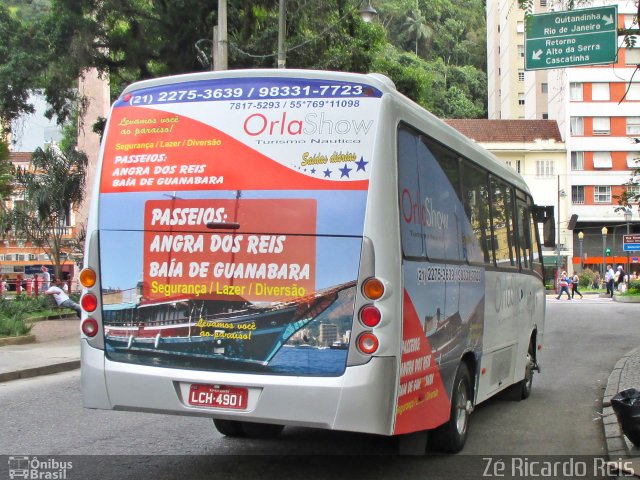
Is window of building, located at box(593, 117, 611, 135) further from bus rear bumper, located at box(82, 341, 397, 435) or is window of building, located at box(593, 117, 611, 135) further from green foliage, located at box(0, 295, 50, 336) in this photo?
bus rear bumper, located at box(82, 341, 397, 435)

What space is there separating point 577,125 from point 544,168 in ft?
14.5

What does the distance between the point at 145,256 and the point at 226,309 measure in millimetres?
754

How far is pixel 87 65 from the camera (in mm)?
20484

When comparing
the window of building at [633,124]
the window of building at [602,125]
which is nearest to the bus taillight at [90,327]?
the window of building at [602,125]

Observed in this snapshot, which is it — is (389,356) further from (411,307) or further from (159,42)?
(159,42)

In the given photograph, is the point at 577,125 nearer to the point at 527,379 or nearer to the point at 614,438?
the point at 527,379

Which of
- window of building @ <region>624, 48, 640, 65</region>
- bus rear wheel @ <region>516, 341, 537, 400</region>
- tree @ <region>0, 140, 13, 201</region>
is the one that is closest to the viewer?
bus rear wheel @ <region>516, 341, 537, 400</region>

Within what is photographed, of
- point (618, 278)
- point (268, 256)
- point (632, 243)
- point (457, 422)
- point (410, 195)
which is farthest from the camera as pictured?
point (618, 278)

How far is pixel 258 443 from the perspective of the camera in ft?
22.3

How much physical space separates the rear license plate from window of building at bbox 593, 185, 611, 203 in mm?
61690

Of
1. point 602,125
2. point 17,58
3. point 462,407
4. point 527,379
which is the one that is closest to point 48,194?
point 17,58

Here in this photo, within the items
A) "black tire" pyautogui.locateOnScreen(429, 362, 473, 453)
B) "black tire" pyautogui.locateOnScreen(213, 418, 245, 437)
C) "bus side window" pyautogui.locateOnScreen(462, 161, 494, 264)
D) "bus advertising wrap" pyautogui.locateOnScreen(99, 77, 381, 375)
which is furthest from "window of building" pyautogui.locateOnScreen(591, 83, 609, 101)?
"bus advertising wrap" pyautogui.locateOnScreen(99, 77, 381, 375)

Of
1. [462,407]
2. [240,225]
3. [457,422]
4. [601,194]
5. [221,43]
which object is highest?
[221,43]

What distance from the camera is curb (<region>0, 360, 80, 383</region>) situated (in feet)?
35.4
